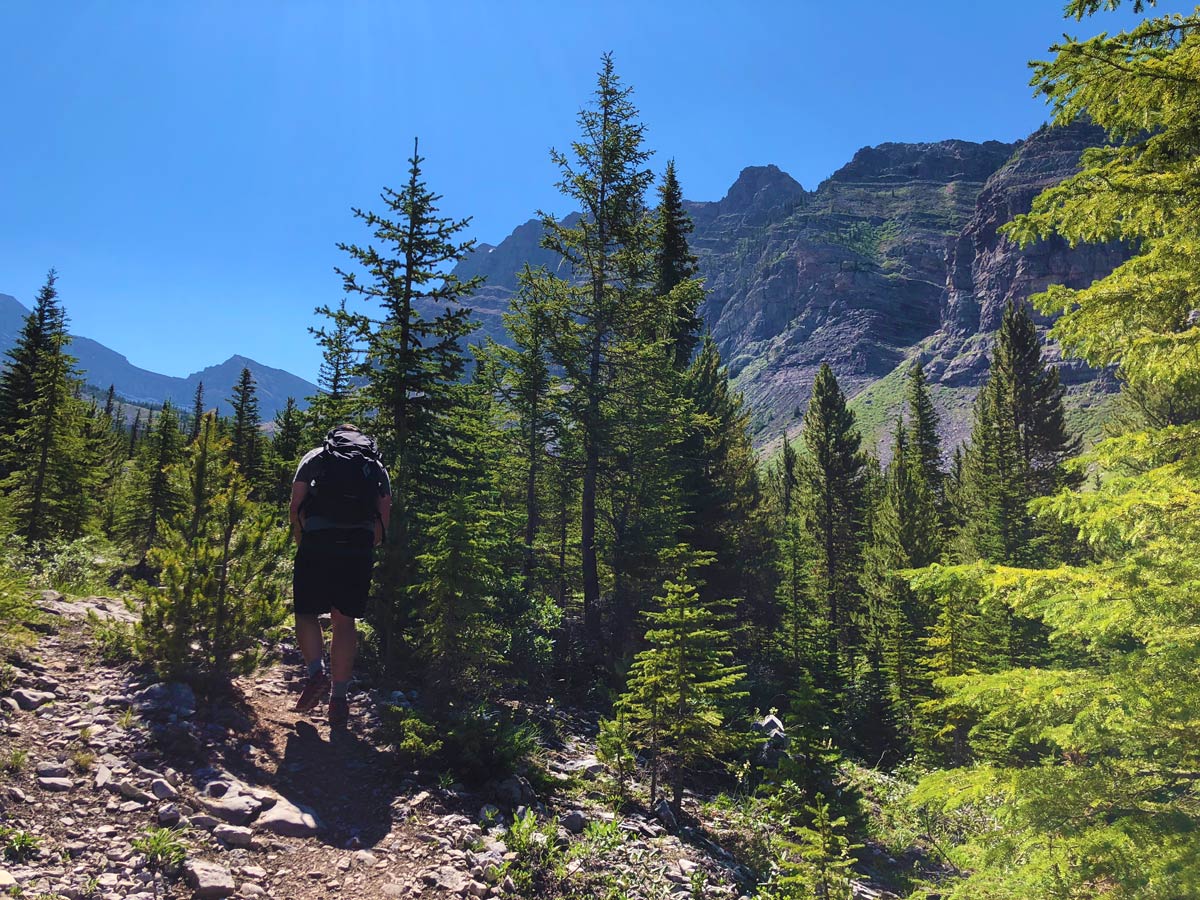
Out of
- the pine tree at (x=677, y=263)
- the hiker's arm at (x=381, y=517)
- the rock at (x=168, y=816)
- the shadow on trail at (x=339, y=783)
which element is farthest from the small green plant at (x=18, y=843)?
the pine tree at (x=677, y=263)

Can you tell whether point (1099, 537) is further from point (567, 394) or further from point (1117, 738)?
point (567, 394)

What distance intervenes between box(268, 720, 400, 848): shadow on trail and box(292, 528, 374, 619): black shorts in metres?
1.51

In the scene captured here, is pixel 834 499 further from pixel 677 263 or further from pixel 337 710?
pixel 337 710

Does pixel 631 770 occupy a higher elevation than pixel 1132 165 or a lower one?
lower

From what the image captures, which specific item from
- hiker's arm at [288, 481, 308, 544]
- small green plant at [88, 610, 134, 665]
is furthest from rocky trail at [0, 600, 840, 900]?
hiker's arm at [288, 481, 308, 544]

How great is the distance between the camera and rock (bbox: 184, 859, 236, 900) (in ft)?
12.3

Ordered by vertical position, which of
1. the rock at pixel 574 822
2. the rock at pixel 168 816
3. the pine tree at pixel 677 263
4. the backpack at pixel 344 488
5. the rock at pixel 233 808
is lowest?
the rock at pixel 574 822

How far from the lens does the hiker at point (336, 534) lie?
18.4 ft

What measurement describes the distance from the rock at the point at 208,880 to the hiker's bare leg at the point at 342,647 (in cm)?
201

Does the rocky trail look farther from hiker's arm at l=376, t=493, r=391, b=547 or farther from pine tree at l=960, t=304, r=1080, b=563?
pine tree at l=960, t=304, r=1080, b=563

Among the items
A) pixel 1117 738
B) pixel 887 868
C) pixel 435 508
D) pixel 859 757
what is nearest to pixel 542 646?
pixel 435 508

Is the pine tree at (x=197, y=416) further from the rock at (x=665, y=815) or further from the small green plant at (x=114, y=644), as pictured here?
the rock at (x=665, y=815)

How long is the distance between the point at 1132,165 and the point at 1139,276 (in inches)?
32.8

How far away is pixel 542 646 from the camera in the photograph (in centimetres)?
1266
